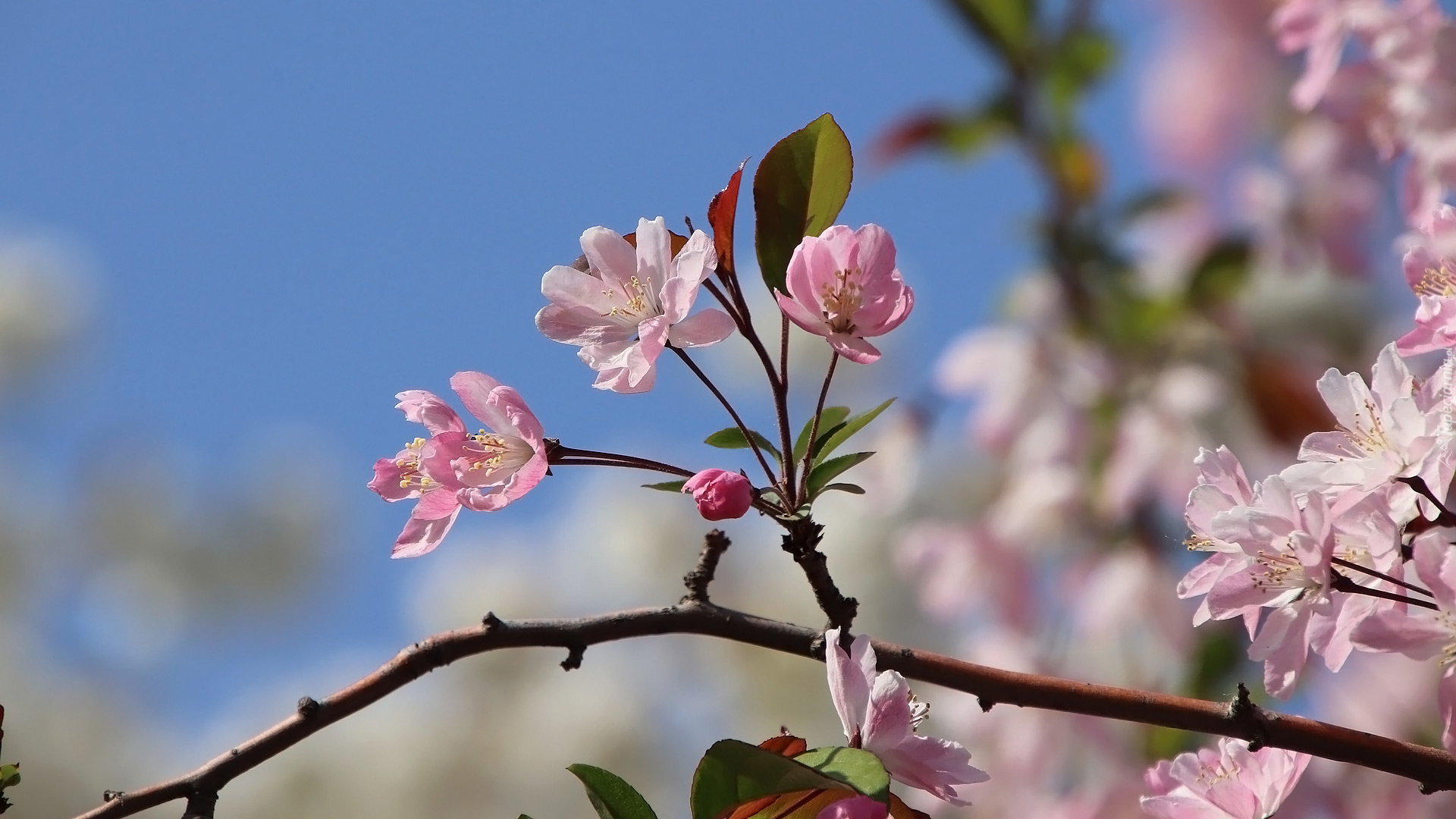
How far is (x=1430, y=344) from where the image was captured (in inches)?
20.8

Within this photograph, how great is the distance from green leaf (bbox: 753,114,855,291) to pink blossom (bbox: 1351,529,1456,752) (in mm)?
262

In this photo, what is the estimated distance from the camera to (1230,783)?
0.53m

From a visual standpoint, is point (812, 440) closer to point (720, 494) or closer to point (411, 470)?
point (720, 494)

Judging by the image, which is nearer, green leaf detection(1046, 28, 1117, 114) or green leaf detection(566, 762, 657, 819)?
green leaf detection(566, 762, 657, 819)

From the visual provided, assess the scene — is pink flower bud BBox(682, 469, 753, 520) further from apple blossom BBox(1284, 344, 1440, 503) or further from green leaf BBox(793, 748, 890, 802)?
apple blossom BBox(1284, 344, 1440, 503)

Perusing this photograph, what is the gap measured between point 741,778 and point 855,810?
1.7 inches

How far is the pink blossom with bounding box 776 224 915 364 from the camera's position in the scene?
50cm

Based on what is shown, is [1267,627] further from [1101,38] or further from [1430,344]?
[1101,38]

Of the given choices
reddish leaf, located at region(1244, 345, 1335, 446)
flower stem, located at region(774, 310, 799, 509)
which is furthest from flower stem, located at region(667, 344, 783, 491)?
reddish leaf, located at region(1244, 345, 1335, 446)

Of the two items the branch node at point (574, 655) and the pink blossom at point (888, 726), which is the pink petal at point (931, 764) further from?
the branch node at point (574, 655)

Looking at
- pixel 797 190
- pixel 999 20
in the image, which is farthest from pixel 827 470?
pixel 999 20

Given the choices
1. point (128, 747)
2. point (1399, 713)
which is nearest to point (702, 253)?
point (1399, 713)

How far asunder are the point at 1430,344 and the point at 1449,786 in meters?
0.17

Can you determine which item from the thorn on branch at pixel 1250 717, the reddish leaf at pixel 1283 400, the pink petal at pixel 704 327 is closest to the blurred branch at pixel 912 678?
the thorn on branch at pixel 1250 717
